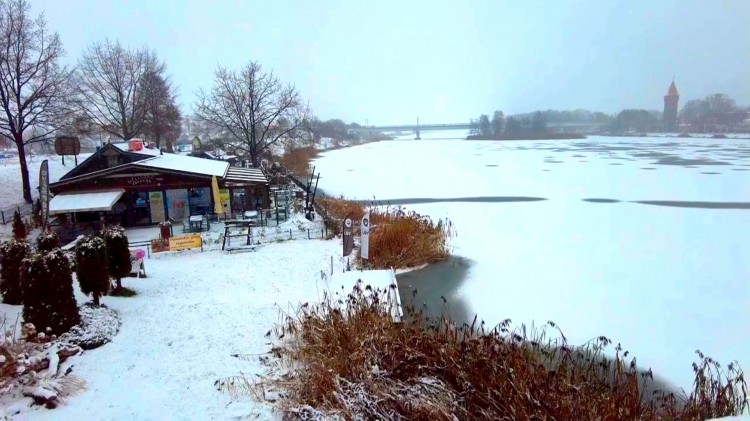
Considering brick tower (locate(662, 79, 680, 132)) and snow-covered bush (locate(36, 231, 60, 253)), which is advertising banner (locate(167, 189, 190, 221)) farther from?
brick tower (locate(662, 79, 680, 132))

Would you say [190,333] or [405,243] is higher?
[405,243]

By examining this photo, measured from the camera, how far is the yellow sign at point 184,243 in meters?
14.6

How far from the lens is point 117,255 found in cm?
995

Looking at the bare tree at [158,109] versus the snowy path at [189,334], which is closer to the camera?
the snowy path at [189,334]

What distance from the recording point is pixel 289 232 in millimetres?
16719

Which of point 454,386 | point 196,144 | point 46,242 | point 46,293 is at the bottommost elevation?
point 454,386

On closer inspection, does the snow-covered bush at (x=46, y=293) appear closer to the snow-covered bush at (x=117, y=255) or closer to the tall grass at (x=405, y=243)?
the snow-covered bush at (x=117, y=255)

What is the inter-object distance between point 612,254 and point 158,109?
125 ft

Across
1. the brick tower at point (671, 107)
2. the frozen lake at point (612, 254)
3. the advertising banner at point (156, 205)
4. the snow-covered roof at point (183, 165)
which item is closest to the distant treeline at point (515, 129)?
the brick tower at point (671, 107)

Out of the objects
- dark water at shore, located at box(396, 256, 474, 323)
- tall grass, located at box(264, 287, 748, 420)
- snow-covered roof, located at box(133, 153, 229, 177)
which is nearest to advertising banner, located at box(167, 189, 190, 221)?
snow-covered roof, located at box(133, 153, 229, 177)

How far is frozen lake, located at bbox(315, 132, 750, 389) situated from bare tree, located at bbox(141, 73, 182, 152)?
1880cm

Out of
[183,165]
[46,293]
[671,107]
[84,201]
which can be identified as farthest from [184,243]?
[671,107]

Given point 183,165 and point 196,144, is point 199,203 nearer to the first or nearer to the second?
point 183,165

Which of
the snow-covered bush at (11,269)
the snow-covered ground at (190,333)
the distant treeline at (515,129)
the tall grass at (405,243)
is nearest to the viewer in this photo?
the snow-covered ground at (190,333)
